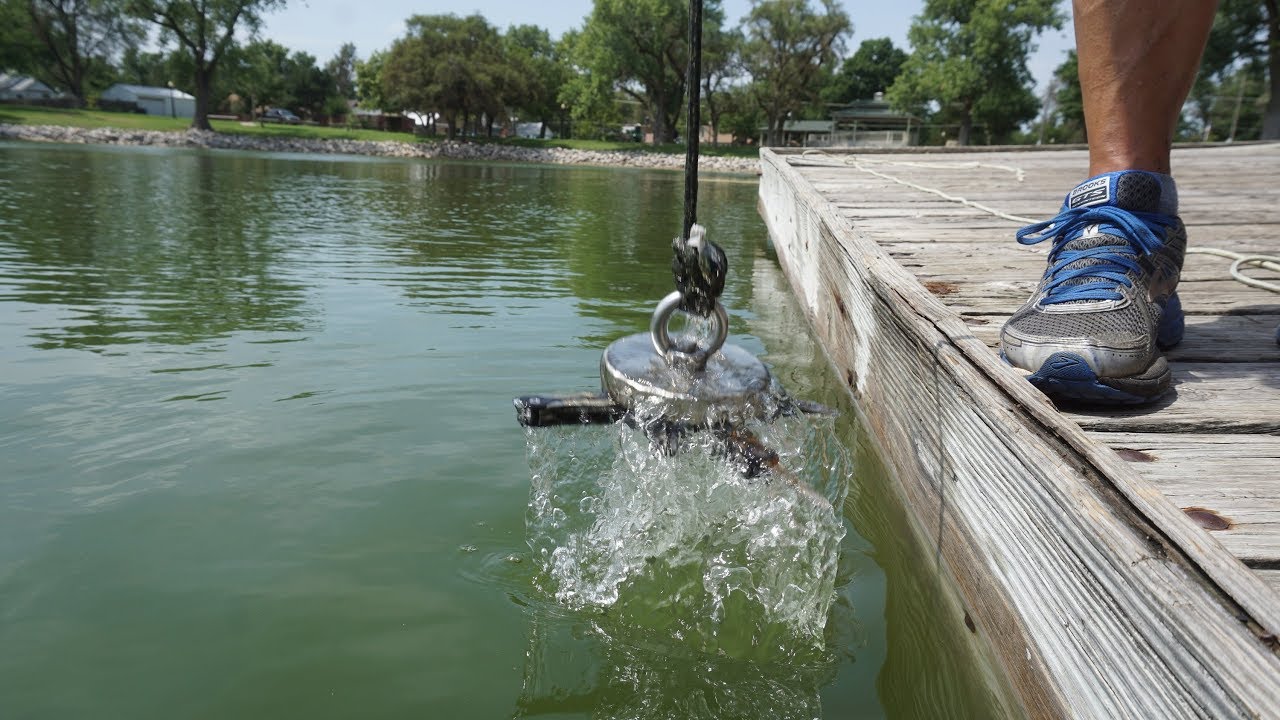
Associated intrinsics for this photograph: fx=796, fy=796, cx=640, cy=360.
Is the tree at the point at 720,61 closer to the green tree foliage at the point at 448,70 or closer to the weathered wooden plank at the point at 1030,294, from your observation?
the green tree foliage at the point at 448,70

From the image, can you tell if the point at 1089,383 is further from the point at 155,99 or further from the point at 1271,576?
the point at 155,99

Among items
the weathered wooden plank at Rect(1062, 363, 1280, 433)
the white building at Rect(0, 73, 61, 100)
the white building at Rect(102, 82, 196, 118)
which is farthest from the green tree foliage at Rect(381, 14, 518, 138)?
the weathered wooden plank at Rect(1062, 363, 1280, 433)

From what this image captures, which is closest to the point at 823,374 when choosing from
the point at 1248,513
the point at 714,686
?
the point at 714,686

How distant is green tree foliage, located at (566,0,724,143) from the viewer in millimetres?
55031

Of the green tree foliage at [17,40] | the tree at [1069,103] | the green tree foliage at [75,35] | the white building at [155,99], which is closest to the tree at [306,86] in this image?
the white building at [155,99]

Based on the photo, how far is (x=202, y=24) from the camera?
51.9 metres

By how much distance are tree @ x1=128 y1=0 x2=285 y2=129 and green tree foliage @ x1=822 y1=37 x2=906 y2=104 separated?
60.5 metres

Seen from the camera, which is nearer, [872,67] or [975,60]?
[975,60]

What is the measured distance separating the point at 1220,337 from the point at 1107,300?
79 centimetres

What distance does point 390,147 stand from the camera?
50.1m

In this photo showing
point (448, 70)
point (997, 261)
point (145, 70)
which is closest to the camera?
point (997, 261)

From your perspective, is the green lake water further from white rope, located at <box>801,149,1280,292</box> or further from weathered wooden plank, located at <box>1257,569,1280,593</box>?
white rope, located at <box>801,149,1280,292</box>

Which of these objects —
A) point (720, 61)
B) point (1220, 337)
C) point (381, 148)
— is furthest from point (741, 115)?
point (1220, 337)

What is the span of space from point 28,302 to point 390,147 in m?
48.0
